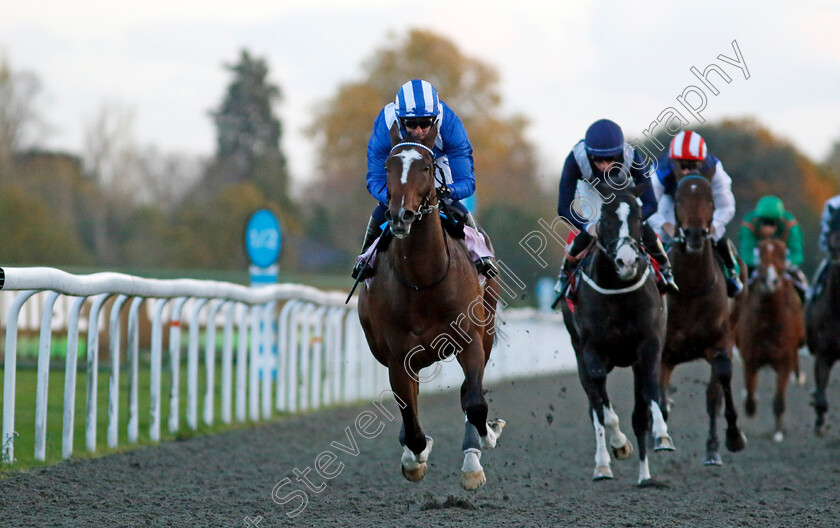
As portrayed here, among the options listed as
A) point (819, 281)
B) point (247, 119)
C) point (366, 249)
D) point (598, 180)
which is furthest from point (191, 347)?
point (247, 119)

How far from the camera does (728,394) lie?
7703 millimetres

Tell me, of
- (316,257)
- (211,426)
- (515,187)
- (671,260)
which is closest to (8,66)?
(316,257)

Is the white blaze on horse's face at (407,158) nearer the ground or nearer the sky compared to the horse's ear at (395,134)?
nearer the ground

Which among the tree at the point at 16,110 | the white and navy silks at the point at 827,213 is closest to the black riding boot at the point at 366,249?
the white and navy silks at the point at 827,213

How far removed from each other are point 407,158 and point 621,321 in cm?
224

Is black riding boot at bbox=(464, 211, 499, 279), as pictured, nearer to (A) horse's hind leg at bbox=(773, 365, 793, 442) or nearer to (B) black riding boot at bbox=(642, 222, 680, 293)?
(B) black riding boot at bbox=(642, 222, 680, 293)

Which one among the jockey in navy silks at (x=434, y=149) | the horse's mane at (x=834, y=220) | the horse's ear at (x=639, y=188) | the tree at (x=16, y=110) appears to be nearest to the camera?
the jockey in navy silks at (x=434, y=149)

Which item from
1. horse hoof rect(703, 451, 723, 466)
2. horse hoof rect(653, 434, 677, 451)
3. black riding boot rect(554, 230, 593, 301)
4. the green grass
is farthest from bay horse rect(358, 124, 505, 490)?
horse hoof rect(703, 451, 723, 466)

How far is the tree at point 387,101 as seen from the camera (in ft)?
119

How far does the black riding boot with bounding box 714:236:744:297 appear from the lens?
25.5ft

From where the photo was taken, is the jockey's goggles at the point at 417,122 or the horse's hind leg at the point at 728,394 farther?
the horse's hind leg at the point at 728,394

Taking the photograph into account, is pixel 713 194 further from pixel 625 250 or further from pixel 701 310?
pixel 625 250

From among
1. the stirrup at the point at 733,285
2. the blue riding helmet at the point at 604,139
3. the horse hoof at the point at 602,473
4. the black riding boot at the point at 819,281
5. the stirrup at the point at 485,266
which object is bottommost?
the horse hoof at the point at 602,473

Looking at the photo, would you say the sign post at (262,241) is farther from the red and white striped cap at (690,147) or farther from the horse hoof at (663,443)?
the horse hoof at (663,443)
